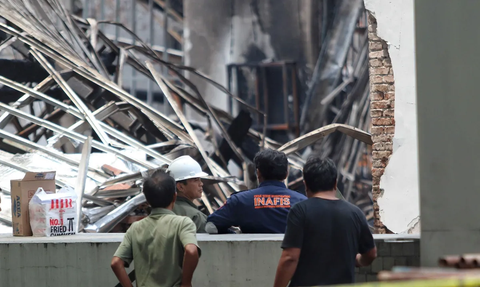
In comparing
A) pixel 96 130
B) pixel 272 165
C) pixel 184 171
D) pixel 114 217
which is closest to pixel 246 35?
pixel 96 130

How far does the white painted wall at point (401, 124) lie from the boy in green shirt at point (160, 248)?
3.54m

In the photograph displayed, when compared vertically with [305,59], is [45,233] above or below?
below


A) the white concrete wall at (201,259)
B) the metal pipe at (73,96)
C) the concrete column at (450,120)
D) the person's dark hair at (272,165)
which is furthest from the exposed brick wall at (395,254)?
the metal pipe at (73,96)

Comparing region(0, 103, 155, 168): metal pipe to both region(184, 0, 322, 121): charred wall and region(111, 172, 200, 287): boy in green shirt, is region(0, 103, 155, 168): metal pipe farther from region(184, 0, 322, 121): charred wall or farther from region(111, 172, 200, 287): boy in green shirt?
region(184, 0, 322, 121): charred wall

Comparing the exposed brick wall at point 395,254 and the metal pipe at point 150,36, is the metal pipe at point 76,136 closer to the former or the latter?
the exposed brick wall at point 395,254

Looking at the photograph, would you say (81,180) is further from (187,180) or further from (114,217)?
(187,180)

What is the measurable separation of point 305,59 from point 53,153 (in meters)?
5.82

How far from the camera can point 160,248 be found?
339 cm

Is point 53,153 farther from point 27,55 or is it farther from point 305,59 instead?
point 305,59

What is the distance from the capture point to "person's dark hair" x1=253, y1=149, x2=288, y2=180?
14.1ft

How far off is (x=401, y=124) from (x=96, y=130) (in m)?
3.40

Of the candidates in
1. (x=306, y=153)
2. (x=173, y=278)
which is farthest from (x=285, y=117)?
(x=173, y=278)

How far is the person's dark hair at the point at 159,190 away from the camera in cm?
350

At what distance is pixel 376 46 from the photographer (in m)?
6.75
